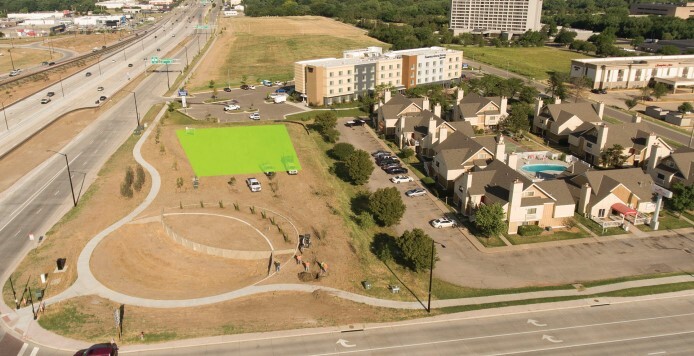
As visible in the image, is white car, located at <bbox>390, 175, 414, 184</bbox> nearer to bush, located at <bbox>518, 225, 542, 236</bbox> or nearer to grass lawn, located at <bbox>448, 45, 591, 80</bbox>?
bush, located at <bbox>518, 225, 542, 236</bbox>

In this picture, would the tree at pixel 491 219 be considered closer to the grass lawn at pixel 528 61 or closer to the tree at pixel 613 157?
the tree at pixel 613 157

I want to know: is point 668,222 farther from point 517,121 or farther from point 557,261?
point 517,121

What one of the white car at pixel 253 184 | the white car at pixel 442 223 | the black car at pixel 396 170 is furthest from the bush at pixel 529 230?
the white car at pixel 253 184

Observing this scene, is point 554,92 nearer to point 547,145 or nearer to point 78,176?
point 547,145

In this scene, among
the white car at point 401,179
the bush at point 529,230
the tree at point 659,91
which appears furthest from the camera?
the tree at point 659,91

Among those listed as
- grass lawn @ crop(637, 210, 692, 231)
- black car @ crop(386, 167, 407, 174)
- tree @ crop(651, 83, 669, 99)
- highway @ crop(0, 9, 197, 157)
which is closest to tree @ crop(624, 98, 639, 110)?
tree @ crop(651, 83, 669, 99)

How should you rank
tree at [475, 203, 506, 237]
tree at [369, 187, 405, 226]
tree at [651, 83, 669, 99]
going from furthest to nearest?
tree at [651, 83, 669, 99]
tree at [369, 187, 405, 226]
tree at [475, 203, 506, 237]

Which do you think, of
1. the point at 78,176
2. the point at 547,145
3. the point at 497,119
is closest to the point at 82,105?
the point at 78,176
